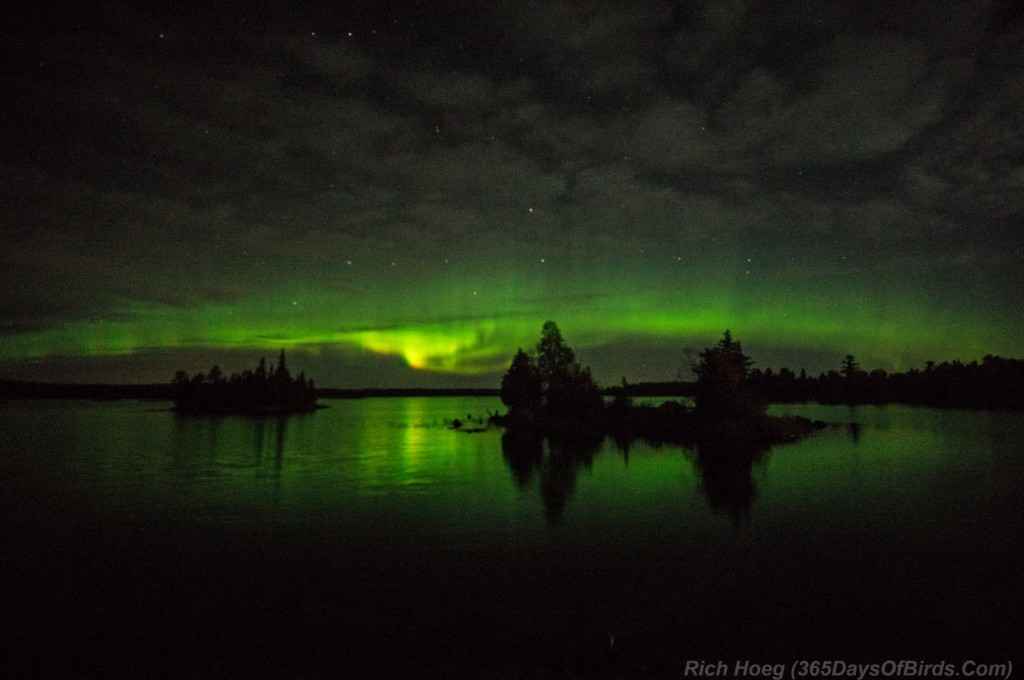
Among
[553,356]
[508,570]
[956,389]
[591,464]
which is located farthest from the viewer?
[956,389]

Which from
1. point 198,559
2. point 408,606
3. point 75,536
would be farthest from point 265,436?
point 408,606

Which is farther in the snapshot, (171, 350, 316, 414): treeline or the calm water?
(171, 350, 316, 414): treeline

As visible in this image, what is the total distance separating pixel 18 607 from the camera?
1780 cm

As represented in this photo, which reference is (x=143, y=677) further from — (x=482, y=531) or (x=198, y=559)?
(x=482, y=531)

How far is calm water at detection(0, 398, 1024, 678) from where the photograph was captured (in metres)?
14.2

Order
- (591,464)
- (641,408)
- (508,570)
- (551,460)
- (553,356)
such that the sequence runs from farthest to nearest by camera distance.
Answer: (553,356) < (641,408) < (551,460) < (591,464) < (508,570)

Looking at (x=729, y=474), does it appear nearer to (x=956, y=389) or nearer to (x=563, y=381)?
(x=563, y=381)

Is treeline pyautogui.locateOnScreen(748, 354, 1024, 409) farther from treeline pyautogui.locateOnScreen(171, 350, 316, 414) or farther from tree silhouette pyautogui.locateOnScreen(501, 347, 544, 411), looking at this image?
treeline pyautogui.locateOnScreen(171, 350, 316, 414)

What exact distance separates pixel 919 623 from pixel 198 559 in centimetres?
2343

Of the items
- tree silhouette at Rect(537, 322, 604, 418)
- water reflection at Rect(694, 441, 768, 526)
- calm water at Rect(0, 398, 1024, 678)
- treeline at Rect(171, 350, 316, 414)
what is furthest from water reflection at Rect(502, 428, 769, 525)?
treeline at Rect(171, 350, 316, 414)

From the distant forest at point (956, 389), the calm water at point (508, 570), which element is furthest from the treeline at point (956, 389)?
the calm water at point (508, 570)

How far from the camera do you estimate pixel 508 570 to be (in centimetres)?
2056

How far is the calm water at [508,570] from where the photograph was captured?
14.2 metres

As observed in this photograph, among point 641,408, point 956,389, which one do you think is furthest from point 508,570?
point 956,389
